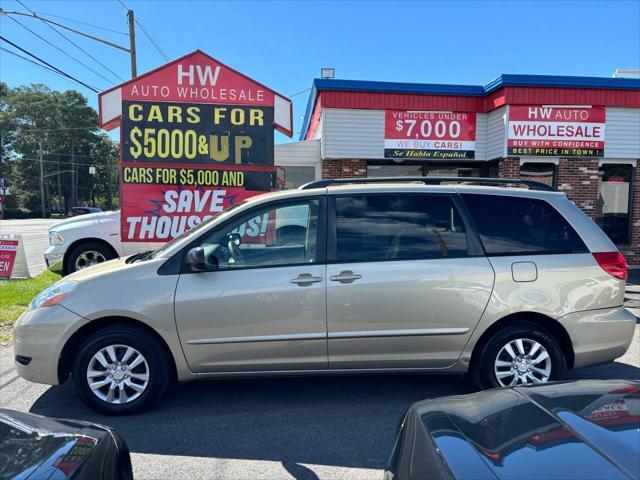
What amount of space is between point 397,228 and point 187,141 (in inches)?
195

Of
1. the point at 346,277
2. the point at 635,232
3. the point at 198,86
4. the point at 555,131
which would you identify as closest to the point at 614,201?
the point at 635,232

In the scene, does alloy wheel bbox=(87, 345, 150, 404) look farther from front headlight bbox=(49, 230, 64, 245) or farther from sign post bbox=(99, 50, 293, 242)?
front headlight bbox=(49, 230, 64, 245)

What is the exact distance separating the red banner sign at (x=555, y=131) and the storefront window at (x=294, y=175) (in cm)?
489

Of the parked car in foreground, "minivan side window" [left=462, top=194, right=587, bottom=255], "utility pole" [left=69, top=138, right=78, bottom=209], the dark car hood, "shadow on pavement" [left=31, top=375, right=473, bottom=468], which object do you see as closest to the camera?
the dark car hood

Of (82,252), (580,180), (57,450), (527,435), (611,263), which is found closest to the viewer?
(527,435)

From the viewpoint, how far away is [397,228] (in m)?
3.88

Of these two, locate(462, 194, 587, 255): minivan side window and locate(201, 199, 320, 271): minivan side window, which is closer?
locate(201, 199, 320, 271): minivan side window

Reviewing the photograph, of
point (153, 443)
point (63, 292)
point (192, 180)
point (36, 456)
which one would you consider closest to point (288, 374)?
point (153, 443)

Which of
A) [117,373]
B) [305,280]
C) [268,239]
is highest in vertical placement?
[268,239]

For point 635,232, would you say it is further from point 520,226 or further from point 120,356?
point 120,356

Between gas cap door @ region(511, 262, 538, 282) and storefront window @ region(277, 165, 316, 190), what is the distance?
8783 mm

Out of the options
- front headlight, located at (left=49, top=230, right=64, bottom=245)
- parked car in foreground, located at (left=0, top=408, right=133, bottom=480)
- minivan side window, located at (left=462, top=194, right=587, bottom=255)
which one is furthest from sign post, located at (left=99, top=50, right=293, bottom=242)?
parked car in foreground, located at (left=0, top=408, right=133, bottom=480)

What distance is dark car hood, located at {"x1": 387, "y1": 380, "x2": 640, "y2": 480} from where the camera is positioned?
4.95ft

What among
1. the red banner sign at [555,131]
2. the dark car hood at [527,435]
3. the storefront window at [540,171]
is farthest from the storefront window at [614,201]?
the dark car hood at [527,435]
